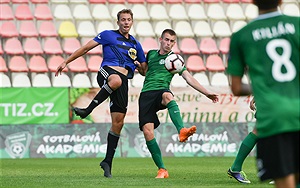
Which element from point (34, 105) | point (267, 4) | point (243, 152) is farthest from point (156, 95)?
point (34, 105)

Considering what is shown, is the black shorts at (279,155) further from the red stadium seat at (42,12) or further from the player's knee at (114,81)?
the red stadium seat at (42,12)

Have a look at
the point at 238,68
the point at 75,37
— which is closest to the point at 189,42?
the point at 75,37

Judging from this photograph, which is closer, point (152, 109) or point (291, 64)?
point (291, 64)

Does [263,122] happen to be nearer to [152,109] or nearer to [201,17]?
[152,109]

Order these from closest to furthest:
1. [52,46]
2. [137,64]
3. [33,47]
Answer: [137,64] < [33,47] < [52,46]

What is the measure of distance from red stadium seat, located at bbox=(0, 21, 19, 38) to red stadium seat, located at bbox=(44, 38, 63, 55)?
0.91 metres

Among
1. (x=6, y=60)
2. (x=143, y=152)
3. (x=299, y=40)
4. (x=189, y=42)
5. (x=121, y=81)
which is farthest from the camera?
(x=189, y=42)

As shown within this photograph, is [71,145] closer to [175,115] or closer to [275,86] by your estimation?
[175,115]

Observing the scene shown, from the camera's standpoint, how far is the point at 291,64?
4.96 m

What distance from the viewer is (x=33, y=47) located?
21719mm

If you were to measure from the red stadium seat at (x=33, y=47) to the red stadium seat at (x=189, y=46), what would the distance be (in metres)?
4.21

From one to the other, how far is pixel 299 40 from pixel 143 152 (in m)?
12.9

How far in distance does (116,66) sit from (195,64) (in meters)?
11.7

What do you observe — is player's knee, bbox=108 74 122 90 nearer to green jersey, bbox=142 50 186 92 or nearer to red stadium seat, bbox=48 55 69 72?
green jersey, bbox=142 50 186 92
